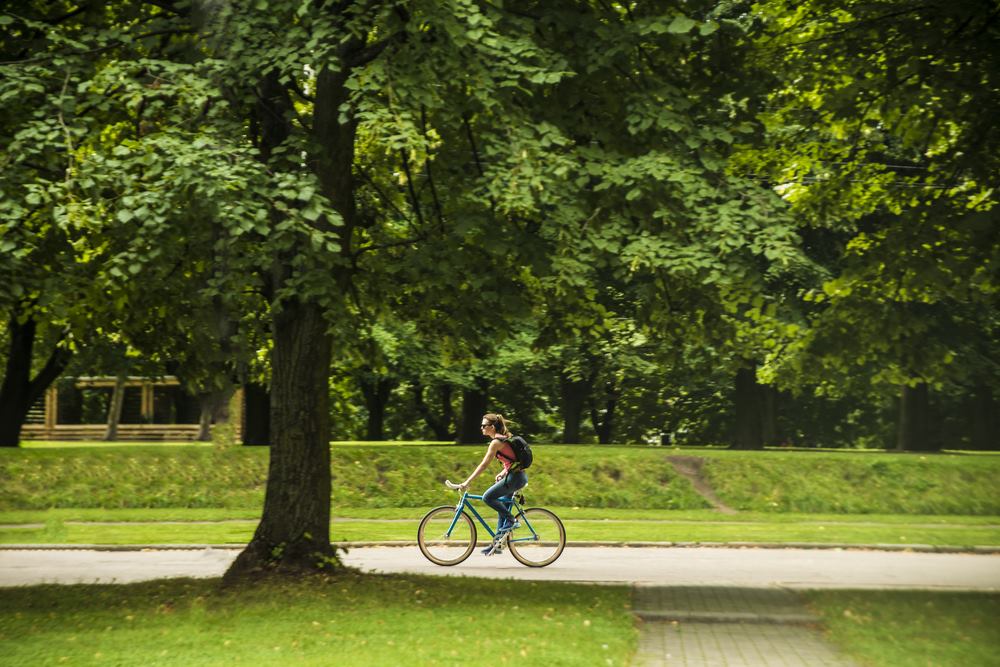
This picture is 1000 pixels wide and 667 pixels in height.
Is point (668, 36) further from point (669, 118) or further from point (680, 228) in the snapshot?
point (680, 228)

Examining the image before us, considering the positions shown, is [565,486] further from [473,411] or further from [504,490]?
[504,490]

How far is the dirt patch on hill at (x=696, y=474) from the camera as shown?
88.0 ft

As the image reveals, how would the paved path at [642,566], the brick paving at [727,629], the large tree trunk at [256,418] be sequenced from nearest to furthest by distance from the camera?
the brick paving at [727,629]
the paved path at [642,566]
the large tree trunk at [256,418]

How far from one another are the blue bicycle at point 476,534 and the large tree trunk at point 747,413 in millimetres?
18231

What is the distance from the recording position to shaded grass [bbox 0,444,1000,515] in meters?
26.1

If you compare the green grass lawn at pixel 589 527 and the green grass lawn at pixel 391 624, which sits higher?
the green grass lawn at pixel 391 624

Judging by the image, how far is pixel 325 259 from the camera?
11.5 meters

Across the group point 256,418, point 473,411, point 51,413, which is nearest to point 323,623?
point 256,418

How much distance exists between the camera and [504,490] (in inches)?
610

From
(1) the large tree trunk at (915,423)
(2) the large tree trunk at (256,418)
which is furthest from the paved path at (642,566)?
(1) the large tree trunk at (915,423)

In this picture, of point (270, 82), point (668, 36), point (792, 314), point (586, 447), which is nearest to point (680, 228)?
point (668, 36)

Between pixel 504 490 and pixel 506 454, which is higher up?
pixel 506 454

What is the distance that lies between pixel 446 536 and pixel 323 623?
5.28m

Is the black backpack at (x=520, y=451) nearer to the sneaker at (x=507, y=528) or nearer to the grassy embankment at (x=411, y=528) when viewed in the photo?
the sneaker at (x=507, y=528)
